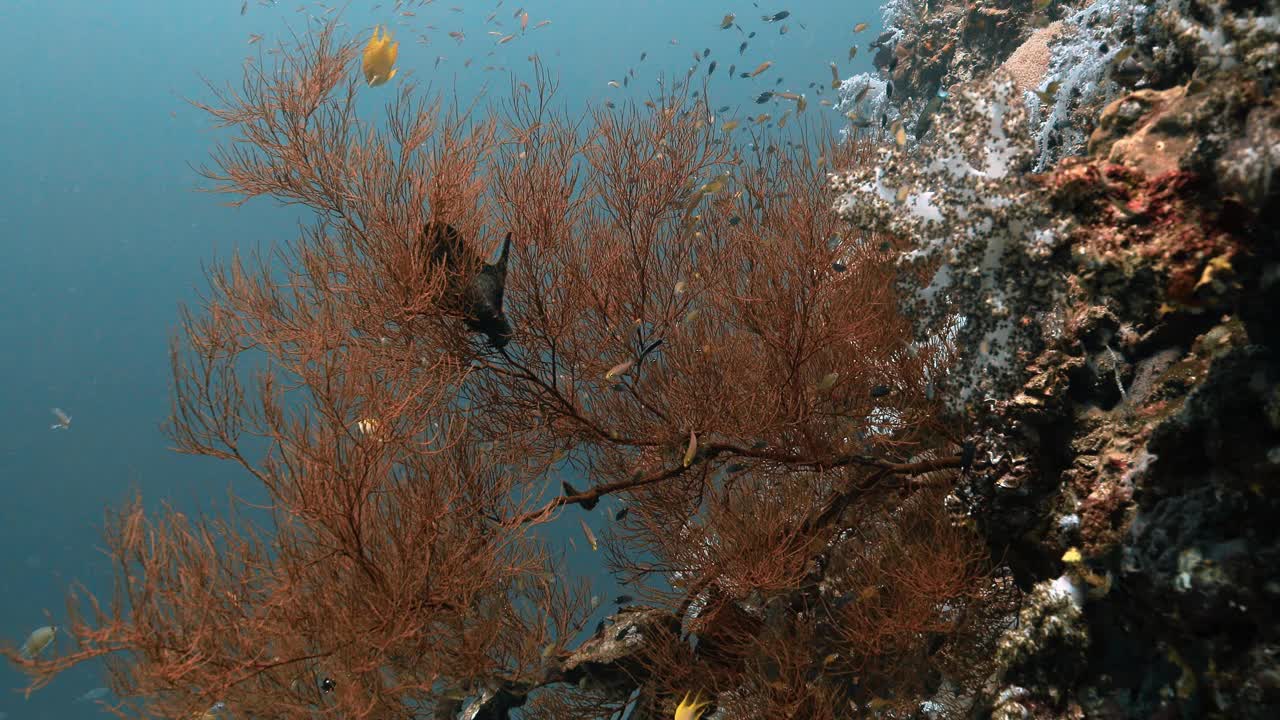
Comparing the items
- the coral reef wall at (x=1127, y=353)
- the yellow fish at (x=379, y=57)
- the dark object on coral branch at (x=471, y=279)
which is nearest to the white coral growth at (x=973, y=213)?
the coral reef wall at (x=1127, y=353)

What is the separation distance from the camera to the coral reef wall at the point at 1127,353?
2.25 meters

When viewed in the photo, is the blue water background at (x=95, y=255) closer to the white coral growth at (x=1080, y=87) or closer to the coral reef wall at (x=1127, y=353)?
the white coral growth at (x=1080, y=87)

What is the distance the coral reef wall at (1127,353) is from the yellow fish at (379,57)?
8.66 feet

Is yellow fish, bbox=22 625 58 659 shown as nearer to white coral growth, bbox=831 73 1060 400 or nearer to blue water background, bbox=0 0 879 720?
white coral growth, bbox=831 73 1060 400

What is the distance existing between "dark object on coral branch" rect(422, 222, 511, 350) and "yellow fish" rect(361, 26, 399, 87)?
2.90 ft

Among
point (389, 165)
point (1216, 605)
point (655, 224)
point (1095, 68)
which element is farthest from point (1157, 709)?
point (1095, 68)

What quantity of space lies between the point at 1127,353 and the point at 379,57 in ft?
13.7

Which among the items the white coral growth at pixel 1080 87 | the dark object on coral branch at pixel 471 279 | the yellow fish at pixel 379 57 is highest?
the yellow fish at pixel 379 57

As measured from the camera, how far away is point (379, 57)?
416 cm

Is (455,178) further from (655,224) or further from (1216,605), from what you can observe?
(1216,605)

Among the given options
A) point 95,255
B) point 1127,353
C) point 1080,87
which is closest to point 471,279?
point 1127,353

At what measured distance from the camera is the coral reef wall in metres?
2.25

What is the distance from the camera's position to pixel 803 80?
7406 cm

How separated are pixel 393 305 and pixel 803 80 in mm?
76994
